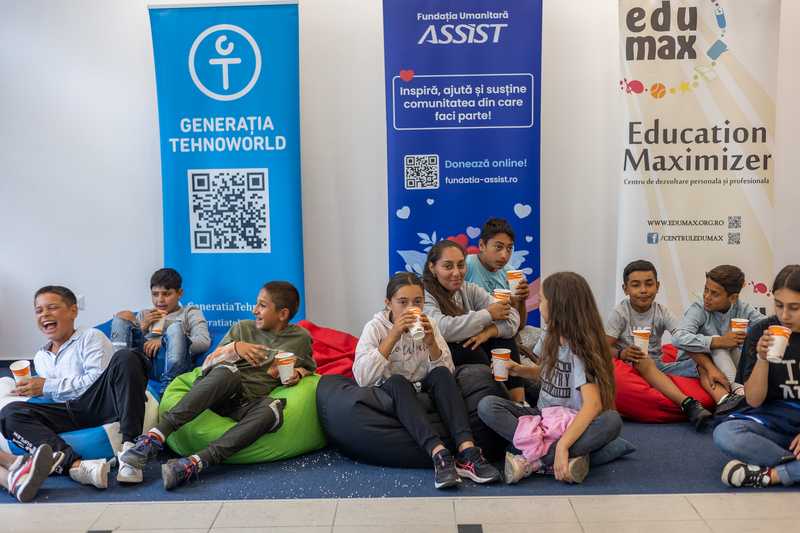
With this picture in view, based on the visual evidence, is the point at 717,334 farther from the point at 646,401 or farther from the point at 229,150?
the point at 229,150

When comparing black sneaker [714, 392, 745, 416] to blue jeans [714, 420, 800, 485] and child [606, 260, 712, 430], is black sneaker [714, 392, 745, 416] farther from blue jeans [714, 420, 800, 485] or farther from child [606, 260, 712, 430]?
blue jeans [714, 420, 800, 485]

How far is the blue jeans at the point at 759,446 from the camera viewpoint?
3.53 metres

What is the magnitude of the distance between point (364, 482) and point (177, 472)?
89 cm

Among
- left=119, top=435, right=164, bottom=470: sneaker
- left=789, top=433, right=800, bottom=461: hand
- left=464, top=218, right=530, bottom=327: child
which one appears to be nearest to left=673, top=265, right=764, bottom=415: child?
left=789, top=433, right=800, bottom=461: hand

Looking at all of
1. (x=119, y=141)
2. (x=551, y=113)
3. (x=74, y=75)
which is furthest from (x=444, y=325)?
(x=74, y=75)

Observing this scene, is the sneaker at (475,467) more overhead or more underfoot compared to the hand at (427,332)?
more underfoot

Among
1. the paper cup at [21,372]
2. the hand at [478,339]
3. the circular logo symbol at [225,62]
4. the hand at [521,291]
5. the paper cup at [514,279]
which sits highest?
the circular logo symbol at [225,62]

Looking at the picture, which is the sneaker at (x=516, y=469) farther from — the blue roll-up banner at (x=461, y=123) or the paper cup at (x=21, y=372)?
the paper cup at (x=21, y=372)

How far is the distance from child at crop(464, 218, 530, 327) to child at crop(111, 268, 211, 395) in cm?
188

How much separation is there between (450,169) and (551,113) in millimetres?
1021

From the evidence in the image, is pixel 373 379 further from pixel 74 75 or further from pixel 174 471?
pixel 74 75

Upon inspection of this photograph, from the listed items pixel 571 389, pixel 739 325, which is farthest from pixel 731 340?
pixel 571 389

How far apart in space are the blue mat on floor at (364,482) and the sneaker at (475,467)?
0.13 feet

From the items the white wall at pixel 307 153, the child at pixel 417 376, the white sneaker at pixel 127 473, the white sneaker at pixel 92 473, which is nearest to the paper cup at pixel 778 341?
the child at pixel 417 376
